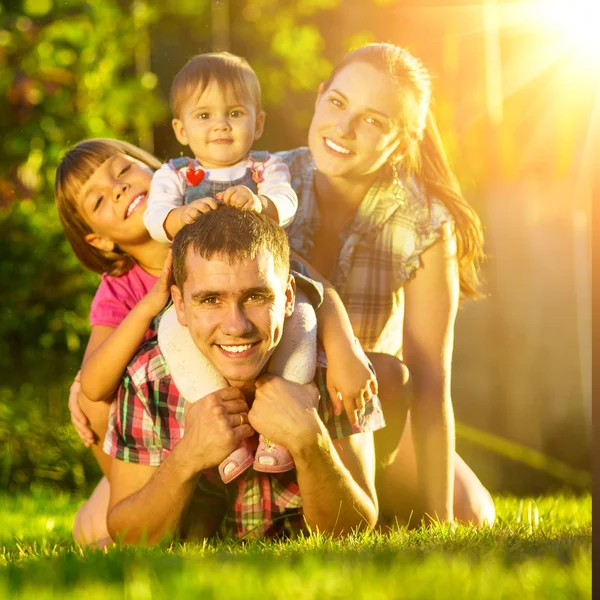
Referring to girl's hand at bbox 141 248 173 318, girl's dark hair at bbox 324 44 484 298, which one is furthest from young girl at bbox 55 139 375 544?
girl's dark hair at bbox 324 44 484 298

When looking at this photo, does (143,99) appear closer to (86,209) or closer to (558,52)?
(86,209)

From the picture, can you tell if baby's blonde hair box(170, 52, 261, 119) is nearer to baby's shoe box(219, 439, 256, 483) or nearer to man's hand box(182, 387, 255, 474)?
man's hand box(182, 387, 255, 474)

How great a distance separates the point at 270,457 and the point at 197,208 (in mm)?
685

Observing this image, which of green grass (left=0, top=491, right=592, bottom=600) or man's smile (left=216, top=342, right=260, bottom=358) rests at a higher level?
man's smile (left=216, top=342, right=260, bottom=358)

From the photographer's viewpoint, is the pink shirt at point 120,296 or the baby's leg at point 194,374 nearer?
the baby's leg at point 194,374

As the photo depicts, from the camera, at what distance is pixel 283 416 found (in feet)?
8.93

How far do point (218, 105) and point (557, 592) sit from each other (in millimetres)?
1635

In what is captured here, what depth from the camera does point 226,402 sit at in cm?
276

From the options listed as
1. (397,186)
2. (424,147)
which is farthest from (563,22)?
(397,186)

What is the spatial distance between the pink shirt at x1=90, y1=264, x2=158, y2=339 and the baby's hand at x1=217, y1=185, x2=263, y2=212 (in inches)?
22.5

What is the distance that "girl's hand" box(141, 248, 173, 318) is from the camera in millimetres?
2832

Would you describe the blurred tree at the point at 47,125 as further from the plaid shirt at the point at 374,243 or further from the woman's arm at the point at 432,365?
the woman's arm at the point at 432,365

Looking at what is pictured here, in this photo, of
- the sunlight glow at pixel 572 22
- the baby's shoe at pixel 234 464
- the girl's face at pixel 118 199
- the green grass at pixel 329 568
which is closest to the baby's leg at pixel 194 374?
the baby's shoe at pixel 234 464

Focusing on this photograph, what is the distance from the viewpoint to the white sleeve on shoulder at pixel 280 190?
2906 mm
